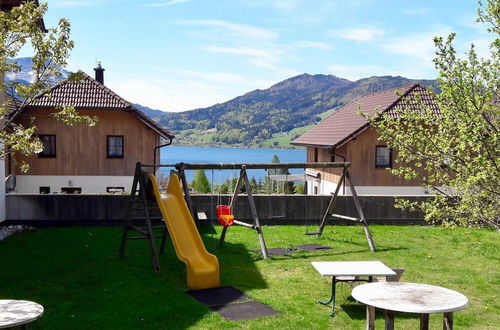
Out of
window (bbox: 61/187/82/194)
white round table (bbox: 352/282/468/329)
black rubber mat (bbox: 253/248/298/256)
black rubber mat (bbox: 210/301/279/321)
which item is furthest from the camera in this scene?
window (bbox: 61/187/82/194)

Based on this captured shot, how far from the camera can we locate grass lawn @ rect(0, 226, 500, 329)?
7.50 meters

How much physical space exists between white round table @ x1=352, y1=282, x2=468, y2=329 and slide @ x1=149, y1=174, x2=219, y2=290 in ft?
12.9

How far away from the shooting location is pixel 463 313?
26.0ft

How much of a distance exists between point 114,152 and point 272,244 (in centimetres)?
1235

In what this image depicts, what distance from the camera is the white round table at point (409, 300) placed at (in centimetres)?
546

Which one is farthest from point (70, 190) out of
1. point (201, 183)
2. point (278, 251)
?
point (278, 251)

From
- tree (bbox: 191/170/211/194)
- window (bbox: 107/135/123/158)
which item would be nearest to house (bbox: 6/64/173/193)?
window (bbox: 107/135/123/158)

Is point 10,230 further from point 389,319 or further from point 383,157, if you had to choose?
point 383,157

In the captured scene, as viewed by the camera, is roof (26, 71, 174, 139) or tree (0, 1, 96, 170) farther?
roof (26, 71, 174, 139)

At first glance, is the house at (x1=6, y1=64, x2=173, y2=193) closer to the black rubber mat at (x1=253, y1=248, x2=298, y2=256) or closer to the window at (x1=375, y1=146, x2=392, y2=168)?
the window at (x1=375, y1=146, x2=392, y2=168)

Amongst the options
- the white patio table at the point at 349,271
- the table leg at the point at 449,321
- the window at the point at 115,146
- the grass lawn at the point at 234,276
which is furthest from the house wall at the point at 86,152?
the table leg at the point at 449,321

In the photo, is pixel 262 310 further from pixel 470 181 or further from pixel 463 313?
pixel 470 181

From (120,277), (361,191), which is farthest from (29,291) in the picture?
(361,191)

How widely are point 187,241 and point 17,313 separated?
5.06 m
